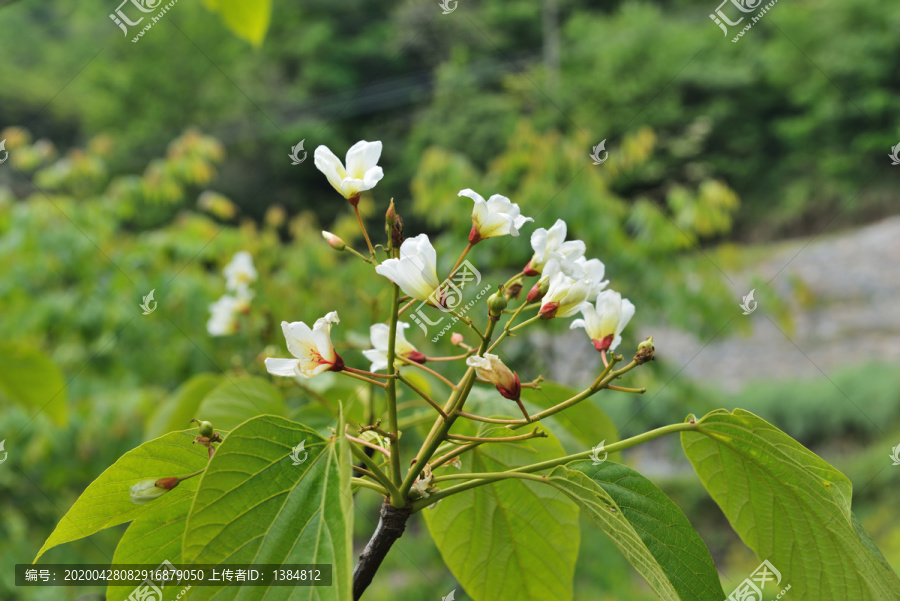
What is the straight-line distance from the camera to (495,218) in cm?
34

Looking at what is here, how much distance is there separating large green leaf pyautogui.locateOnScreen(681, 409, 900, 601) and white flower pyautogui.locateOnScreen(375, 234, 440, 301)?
0.16m

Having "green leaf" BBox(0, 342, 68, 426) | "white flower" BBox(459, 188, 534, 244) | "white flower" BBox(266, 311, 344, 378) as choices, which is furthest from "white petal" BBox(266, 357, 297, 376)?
"green leaf" BBox(0, 342, 68, 426)

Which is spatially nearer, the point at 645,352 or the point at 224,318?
the point at 645,352

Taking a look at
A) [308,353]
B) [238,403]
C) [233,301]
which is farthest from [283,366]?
[233,301]

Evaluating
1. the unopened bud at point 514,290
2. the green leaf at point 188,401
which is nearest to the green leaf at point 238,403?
the green leaf at point 188,401

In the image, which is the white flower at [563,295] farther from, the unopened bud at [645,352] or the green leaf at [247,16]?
the green leaf at [247,16]

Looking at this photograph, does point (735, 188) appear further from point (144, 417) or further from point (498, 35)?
point (144, 417)

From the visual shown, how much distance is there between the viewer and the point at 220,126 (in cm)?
868

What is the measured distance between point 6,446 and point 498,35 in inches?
311

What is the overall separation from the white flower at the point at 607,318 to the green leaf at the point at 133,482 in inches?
8.3

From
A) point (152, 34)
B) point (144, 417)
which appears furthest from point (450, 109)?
point (144, 417)

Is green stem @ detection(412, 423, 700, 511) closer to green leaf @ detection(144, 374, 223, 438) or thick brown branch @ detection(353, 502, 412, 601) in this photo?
thick brown branch @ detection(353, 502, 412, 601)

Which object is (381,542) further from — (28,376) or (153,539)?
(28,376)

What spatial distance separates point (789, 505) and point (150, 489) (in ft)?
1.04
